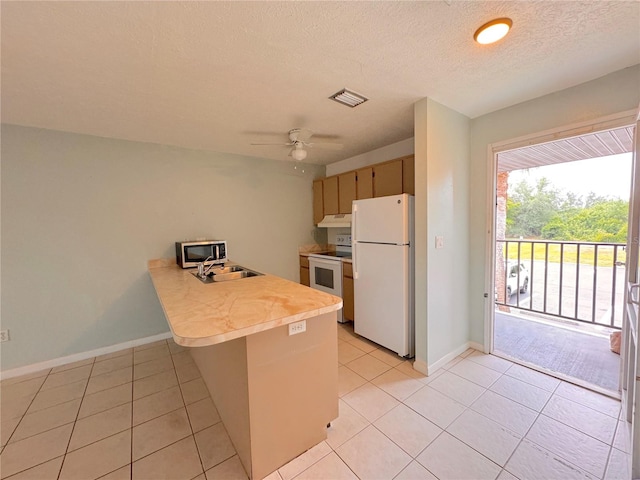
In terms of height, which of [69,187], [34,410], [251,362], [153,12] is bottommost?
[34,410]

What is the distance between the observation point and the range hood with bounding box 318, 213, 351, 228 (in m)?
3.64

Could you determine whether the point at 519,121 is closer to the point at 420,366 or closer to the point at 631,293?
the point at 631,293

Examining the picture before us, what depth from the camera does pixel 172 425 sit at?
5.80 feet

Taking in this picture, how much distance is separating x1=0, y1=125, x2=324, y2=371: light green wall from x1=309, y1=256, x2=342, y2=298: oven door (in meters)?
1.12

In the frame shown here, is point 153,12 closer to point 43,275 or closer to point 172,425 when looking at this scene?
point 172,425

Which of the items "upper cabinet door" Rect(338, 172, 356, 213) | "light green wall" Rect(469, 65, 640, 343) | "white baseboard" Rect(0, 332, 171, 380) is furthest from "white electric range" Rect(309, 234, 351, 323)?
"white baseboard" Rect(0, 332, 171, 380)

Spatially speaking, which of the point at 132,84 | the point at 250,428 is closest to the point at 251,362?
the point at 250,428

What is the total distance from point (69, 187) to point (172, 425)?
2.57m

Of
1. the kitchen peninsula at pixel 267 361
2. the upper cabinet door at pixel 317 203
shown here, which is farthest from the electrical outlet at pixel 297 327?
the upper cabinet door at pixel 317 203

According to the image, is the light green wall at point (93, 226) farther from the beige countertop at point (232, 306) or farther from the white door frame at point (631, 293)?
the white door frame at point (631, 293)

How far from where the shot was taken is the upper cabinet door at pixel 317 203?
13.6 feet

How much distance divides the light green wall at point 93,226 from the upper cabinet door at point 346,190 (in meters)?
1.39

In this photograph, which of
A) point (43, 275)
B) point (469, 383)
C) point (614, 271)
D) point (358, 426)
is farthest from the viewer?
point (614, 271)

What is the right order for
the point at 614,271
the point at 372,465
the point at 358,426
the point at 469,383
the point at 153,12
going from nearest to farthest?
the point at 153,12
the point at 372,465
the point at 358,426
the point at 469,383
the point at 614,271
